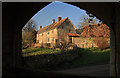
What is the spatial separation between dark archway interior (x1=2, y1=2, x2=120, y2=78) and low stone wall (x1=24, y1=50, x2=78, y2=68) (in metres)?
5.05

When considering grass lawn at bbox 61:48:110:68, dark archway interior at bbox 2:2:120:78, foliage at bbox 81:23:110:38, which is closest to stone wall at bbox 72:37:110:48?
foliage at bbox 81:23:110:38

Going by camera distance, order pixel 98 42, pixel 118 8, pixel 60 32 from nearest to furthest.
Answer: pixel 118 8 < pixel 98 42 < pixel 60 32

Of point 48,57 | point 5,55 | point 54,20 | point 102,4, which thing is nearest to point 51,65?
point 48,57

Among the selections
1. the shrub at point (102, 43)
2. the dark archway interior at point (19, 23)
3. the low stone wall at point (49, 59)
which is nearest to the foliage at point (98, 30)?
the shrub at point (102, 43)

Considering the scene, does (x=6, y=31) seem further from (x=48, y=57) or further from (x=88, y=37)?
(x=88, y=37)

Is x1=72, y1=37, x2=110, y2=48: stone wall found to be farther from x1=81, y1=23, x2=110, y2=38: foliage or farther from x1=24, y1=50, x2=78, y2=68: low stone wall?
x1=24, y1=50, x2=78, y2=68: low stone wall

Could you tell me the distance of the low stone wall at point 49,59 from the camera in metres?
8.89

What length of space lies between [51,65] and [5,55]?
734 cm

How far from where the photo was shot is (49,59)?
33.3 feet

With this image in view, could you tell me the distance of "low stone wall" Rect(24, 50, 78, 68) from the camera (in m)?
8.89

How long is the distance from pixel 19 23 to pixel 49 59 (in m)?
6.96

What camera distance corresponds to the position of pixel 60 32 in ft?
85.7

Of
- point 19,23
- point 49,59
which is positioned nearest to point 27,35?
point 49,59

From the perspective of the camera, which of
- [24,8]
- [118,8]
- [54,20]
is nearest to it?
[118,8]
